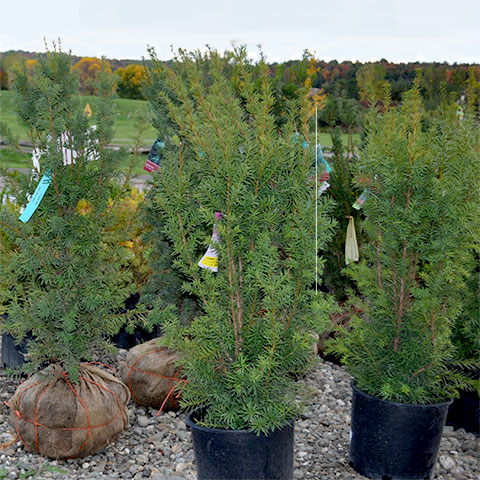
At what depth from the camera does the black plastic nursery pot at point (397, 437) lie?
10.5 ft

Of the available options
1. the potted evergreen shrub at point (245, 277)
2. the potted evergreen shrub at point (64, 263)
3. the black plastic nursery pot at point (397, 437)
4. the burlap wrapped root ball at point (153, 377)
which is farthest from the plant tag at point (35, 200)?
the black plastic nursery pot at point (397, 437)

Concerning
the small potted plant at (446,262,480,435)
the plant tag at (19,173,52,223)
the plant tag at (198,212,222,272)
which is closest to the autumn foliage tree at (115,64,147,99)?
the plant tag at (19,173,52,223)

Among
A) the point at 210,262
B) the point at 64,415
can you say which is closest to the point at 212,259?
the point at 210,262

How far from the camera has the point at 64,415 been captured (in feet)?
11.2

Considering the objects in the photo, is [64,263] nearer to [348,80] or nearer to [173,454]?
[173,454]

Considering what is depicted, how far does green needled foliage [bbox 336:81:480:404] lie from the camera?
3070 mm

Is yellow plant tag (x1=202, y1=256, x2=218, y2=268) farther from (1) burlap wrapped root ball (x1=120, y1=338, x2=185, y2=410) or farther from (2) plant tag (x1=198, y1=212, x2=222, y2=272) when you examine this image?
(1) burlap wrapped root ball (x1=120, y1=338, x2=185, y2=410)

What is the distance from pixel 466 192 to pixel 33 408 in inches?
106

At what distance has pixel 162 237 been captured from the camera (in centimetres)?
434

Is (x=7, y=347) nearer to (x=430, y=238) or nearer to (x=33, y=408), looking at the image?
(x=33, y=408)

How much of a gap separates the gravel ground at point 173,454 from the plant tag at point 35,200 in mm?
1106

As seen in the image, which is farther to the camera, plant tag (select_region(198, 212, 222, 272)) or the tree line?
the tree line

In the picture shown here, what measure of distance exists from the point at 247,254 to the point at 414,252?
1.12 meters

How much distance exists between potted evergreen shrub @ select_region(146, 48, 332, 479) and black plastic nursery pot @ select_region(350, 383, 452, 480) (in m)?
0.66
